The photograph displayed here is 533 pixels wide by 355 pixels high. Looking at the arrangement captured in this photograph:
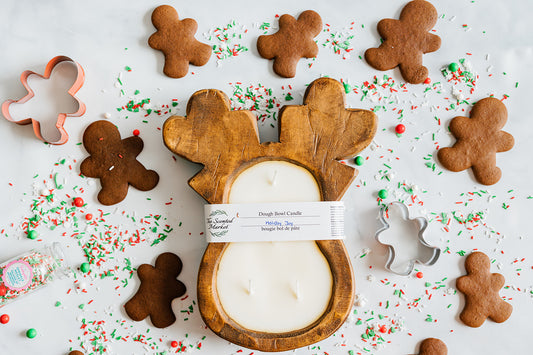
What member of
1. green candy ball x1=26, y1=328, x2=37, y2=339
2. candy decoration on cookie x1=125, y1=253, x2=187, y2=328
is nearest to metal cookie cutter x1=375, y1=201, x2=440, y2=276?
candy decoration on cookie x1=125, y1=253, x2=187, y2=328

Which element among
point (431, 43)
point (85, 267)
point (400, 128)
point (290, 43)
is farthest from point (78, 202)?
point (431, 43)

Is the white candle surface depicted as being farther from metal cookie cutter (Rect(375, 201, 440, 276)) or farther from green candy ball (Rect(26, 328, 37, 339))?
green candy ball (Rect(26, 328, 37, 339))

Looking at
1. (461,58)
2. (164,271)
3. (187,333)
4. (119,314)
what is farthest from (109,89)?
(461,58)

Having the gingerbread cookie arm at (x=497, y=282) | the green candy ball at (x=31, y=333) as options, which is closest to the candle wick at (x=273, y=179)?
the gingerbread cookie arm at (x=497, y=282)

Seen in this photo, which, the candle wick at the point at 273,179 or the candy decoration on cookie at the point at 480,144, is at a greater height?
the candy decoration on cookie at the point at 480,144

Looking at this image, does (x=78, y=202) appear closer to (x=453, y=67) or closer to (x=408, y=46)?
(x=408, y=46)

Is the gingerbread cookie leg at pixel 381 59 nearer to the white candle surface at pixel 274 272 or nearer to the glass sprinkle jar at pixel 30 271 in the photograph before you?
the white candle surface at pixel 274 272

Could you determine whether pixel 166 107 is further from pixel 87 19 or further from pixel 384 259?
pixel 384 259
